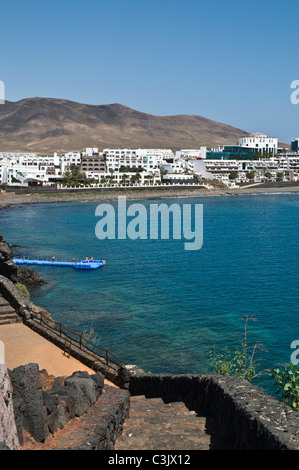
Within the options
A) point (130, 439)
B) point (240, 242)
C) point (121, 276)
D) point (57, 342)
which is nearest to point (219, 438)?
point (130, 439)

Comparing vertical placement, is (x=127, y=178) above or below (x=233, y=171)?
below

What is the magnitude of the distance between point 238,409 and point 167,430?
1.78 meters

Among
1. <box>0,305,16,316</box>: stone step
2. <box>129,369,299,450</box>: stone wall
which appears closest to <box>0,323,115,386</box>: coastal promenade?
<box>0,305,16,316</box>: stone step

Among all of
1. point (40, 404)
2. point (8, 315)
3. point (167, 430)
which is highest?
point (40, 404)

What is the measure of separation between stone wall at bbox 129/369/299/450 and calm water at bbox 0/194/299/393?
27.2ft

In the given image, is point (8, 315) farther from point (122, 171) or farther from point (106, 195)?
point (122, 171)

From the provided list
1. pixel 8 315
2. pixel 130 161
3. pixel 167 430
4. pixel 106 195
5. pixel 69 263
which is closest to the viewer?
pixel 167 430

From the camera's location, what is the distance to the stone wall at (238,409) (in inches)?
337

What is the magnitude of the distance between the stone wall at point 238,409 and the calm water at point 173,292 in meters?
8.28

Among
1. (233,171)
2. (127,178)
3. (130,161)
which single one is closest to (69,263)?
(127,178)

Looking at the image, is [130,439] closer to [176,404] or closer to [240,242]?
[176,404]

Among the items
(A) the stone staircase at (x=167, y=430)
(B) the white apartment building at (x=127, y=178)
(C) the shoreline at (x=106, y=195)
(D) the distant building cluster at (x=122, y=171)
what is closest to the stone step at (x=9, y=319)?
(A) the stone staircase at (x=167, y=430)

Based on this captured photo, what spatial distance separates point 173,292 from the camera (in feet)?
122

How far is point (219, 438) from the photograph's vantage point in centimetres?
1059
